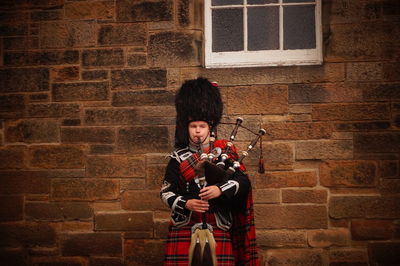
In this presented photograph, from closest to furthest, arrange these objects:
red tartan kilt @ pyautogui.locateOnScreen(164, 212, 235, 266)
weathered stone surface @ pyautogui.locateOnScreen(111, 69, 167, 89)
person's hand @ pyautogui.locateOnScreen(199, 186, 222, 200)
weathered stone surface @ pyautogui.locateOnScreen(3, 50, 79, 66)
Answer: person's hand @ pyautogui.locateOnScreen(199, 186, 222, 200)
red tartan kilt @ pyautogui.locateOnScreen(164, 212, 235, 266)
weathered stone surface @ pyautogui.locateOnScreen(111, 69, 167, 89)
weathered stone surface @ pyautogui.locateOnScreen(3, 50, 79, 66)

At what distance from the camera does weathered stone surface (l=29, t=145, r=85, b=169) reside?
3.80 m

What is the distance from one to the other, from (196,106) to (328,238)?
67.8 inches

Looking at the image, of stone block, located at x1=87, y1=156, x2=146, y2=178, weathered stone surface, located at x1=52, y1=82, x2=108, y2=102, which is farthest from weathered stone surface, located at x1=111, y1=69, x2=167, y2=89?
stone block, located at x1=87, y1=156, x2=146, y2=178

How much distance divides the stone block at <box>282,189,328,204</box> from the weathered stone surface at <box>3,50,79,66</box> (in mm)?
2227

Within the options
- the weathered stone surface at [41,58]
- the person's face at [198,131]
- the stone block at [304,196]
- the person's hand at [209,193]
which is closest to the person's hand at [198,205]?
the person's hand at [209,193]

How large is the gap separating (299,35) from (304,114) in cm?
74

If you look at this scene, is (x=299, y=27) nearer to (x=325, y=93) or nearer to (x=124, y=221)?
(x=325, y=93)

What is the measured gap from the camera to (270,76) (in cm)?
366

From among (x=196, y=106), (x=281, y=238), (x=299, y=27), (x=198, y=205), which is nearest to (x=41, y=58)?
(x=196, y=106)

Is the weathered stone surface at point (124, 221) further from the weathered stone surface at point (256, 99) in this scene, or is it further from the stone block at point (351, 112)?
the stone block at point (351, 112)

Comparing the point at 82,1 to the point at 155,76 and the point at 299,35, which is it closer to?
the point at 155,76

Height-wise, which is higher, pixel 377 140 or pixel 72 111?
pixel 72 111

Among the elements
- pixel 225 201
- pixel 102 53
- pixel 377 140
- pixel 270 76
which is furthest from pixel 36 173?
pixel 377 140

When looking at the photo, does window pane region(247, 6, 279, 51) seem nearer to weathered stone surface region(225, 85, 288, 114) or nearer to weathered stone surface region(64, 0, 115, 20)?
weathered stone surface region(225, 85, 288, 114)
